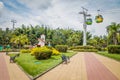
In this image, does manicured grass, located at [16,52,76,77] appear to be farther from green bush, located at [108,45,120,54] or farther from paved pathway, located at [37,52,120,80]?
green bush, located at [108,45,120,54]

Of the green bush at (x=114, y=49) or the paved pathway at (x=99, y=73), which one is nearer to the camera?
the paved pathway at (x=99, y=73)

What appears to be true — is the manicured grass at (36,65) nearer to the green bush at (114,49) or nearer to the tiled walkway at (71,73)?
the tiled walkway at (71,73)

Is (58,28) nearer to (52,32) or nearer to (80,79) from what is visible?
(52,32)

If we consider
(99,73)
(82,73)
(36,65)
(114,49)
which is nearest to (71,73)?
(82,73)

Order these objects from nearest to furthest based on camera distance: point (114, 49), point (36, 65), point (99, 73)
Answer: point (99, 73)
point (36, 65)
point (114, 49)

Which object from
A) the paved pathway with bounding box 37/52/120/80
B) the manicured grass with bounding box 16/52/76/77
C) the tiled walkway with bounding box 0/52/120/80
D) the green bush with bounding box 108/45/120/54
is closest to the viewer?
the tiled walkway with bounding box 0/52/120/80

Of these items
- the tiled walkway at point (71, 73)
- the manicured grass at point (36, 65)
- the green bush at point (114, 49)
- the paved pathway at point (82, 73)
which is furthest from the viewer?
the green bush at point (114, 49)

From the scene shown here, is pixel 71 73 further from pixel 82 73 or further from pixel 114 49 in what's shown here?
pixel 114 49

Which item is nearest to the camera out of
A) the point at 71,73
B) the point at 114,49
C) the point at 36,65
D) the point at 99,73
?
the point at 71,73

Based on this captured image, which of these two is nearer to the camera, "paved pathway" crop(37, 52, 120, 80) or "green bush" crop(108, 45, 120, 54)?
"paved pathway" crop(37, 52, 120, 80)

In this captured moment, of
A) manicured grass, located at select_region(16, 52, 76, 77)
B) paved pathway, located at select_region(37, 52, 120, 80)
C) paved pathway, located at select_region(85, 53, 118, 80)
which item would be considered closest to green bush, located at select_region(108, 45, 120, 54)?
manicured grass, located at select_region(16, 52, 76, 77)

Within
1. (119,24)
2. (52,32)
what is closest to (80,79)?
(119,24)

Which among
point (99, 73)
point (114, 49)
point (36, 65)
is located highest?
point (114, 49)

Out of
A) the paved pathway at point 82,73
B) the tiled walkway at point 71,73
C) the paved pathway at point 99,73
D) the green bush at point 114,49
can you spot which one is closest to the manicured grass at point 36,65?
the tiled walkway at point 71,73
